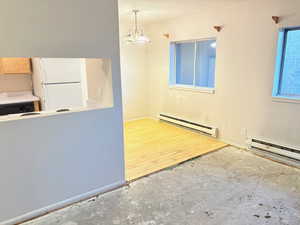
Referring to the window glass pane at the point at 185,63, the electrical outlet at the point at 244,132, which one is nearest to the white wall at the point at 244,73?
the electrical outlet at the point at 244,132

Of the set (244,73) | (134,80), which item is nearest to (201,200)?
(244,73)

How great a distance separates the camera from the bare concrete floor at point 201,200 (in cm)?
214

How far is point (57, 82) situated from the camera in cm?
380

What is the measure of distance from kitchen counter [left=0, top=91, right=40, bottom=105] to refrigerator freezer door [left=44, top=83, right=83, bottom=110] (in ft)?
0.99

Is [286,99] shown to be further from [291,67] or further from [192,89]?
[192,89]

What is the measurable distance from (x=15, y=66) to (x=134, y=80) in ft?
8.84

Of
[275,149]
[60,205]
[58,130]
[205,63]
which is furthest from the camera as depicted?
[205,63]

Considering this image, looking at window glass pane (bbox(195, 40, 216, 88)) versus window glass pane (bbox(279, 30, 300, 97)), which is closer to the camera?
window glass pane (bbox(279, 30, 300, 97))

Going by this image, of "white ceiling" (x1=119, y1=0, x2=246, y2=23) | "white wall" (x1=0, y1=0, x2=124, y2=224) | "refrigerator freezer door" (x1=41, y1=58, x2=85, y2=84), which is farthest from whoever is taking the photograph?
"refrigerator freezer door" (x1=41, y1=58, x2=85, y2=84)

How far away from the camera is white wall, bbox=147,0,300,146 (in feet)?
10.5

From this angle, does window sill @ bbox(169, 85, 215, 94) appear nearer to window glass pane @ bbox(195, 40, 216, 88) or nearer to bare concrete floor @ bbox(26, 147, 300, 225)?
window glass pane @ bbox(195, 40, 216, 88)

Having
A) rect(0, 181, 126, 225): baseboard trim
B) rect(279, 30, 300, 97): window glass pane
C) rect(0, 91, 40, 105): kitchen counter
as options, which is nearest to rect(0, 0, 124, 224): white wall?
rect(0, 181, 126, 225): baseboard trim

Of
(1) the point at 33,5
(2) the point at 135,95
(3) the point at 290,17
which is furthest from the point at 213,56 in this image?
(1) the point at 33,5

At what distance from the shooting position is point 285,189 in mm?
2625
